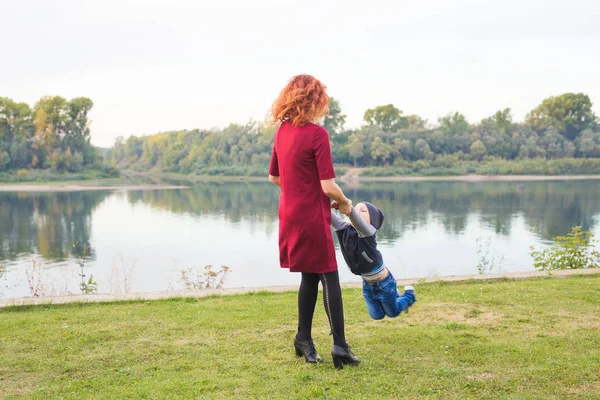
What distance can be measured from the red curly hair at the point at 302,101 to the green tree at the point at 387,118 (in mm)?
84837

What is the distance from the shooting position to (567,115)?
285ft

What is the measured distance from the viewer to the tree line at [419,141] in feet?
249

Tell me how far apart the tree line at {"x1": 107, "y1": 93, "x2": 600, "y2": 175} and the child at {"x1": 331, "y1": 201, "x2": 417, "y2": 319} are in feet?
226

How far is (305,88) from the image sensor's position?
10.8 feet

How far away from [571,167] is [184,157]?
57.4 meters

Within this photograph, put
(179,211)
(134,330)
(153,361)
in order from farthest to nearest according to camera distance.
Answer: (179,211)
(134,330)
(153,361)

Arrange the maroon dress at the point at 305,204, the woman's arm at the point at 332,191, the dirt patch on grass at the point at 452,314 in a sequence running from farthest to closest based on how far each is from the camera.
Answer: the dirt patch on grass at the point at 452,314
the maroon dress at the point at 305,204
the woman's arm at the point at 332,191

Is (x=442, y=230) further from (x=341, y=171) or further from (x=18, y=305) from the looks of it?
(x=341, y=171)

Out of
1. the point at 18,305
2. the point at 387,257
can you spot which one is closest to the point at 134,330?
the point at 18,305

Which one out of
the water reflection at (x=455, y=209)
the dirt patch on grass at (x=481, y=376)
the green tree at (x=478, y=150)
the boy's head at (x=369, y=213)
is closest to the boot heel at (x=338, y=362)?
the dirt patch on grass at (x=481, y=376)

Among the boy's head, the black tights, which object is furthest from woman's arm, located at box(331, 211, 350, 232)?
the black tights

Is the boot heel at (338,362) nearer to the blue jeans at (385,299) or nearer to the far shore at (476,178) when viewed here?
the blue jeans at (385,299)

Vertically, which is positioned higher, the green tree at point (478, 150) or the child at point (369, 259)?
the green tree at point (478, 150)

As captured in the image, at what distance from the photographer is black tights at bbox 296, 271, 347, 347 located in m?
3.42
